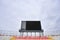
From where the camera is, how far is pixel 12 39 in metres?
13.6

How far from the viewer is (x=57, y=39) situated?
13.6m

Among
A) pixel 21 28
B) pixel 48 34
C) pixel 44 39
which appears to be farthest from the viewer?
pixel 21 28

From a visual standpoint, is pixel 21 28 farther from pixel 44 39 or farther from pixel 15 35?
pixel 44 39

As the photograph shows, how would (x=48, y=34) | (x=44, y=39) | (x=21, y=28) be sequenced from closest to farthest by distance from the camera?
(x=44, y=39) → (x=48, y=34) → (x=21, y=28)

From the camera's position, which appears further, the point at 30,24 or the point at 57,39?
the point at 30,24

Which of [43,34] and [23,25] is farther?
[23,25]

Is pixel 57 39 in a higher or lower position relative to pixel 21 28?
lower

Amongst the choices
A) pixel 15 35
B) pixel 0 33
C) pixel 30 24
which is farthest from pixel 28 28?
pixel 0 33

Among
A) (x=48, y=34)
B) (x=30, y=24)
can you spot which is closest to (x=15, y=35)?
(x=30, y=24)

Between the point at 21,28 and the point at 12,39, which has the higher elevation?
the point at 21,28

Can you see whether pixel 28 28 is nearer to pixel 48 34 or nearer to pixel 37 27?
pixel 37 27

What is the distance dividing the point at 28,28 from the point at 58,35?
11.7 ft

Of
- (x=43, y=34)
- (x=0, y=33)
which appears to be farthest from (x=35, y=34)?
(x=0, y=33)

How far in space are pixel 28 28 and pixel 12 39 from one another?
7.96 feet
